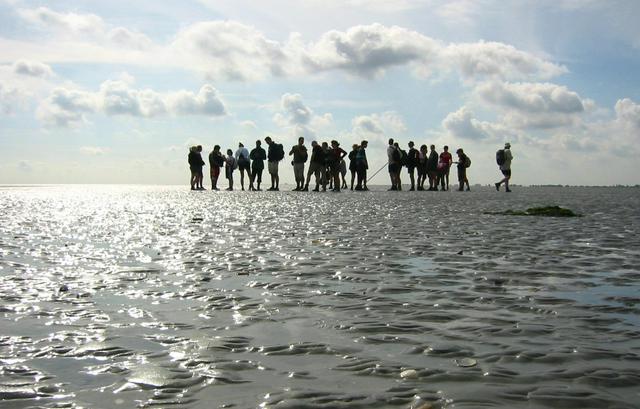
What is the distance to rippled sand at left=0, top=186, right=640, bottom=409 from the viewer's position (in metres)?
2.63

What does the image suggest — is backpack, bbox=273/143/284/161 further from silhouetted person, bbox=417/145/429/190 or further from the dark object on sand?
the dark object on sand

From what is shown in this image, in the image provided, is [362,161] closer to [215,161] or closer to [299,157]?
[299,157]

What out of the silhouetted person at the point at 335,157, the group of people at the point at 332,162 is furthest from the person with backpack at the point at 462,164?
the silhouetted person at the point at 335,157

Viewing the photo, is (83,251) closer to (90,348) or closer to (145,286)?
(145,286)

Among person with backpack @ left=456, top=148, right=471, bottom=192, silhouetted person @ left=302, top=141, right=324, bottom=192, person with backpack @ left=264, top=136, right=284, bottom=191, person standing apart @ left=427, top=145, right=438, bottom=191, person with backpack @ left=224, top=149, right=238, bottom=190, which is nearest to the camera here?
silhouetted person @ left=302, top=141, right=324, bottom=192

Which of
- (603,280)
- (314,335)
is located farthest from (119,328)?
(603,280)

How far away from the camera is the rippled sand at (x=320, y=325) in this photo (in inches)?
104

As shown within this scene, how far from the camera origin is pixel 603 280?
535 centimetres

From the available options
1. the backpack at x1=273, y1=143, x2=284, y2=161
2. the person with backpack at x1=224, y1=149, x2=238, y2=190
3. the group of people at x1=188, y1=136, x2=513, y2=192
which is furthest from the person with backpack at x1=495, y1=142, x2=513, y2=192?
the person with backpack at x1=224, y1=149, x2=238, y2=190

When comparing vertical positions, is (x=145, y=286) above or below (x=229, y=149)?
below

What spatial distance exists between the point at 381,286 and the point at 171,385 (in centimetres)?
260

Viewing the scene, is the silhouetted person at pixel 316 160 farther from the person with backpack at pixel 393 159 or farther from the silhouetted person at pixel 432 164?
the silhouetted person at pixel 432 164

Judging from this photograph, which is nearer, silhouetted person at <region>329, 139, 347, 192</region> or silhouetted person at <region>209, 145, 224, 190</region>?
silhouetted person at <region>329, 139, 347, 192</region>

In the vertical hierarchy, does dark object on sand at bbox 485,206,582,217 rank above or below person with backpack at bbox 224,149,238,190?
below
